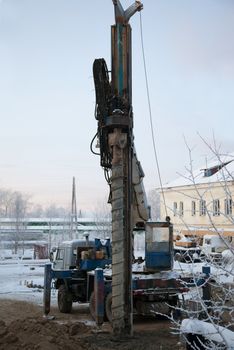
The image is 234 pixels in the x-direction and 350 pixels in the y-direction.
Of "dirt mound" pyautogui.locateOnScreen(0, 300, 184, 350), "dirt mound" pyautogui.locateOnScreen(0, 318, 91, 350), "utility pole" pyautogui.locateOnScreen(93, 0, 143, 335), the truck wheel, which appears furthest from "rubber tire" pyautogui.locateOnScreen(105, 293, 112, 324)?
the truck wheel

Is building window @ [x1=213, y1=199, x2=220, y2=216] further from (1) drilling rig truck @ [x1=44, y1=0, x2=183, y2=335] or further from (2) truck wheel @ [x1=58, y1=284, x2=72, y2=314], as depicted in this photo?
(2) truck wheel @ [x1=58, y1=284, x2=72, y2=314]

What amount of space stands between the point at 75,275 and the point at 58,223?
64161mm

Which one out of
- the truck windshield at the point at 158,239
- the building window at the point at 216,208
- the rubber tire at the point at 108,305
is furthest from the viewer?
the truck windshield at the point at 158,239

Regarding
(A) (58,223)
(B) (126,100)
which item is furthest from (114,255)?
(A) (58,223)

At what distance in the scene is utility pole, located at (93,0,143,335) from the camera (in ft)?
33.6

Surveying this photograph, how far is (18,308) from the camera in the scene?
16.4 metres

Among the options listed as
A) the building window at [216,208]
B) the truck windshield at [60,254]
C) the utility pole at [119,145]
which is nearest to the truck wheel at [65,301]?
the truck windshield at [60,254]

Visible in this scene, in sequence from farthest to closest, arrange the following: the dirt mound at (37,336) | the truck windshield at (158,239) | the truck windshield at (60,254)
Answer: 1. the truck windshield at (60,254)
2. the truck windshield at (158,239)
3. the dirt mound at (37,336)

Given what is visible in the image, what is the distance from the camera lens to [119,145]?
420 inches

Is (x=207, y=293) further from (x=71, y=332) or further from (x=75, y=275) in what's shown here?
(x=75, y=275)

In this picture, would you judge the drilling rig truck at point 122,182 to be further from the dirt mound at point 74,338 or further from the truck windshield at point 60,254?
the truck windshield at point 60,254

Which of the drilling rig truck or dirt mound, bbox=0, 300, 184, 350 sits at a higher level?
the drilling rig truck

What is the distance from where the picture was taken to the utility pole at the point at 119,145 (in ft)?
33.6

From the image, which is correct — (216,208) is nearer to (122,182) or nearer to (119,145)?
(122,182)
